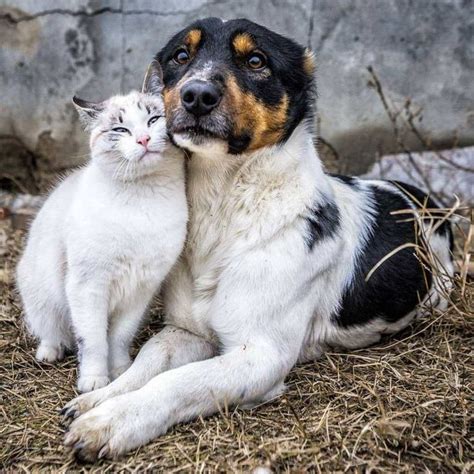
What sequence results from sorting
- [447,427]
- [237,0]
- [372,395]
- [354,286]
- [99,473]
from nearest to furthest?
[99,473], [447,427], [372,395], [354,286], [237,0]

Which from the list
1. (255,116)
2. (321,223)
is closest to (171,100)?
(255,116)

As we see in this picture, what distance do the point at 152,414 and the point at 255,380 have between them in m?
0.43

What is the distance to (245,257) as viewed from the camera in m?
3.08

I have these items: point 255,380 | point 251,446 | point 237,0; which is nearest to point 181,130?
point 255,380

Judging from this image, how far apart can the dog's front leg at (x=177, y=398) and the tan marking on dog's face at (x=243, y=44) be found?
118cm

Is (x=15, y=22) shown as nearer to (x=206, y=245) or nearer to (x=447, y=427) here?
(x=206, y=245)

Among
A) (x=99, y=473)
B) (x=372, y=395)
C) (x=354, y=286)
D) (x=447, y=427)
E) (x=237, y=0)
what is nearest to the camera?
(x=99, y=473)

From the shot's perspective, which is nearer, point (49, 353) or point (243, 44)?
point (243, 44)

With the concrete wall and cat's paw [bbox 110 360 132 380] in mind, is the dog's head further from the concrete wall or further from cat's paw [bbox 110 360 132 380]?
the concrete wall

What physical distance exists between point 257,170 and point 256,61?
0.45m

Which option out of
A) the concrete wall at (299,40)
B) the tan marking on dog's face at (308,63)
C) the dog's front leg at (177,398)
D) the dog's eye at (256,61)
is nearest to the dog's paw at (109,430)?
the dog's front leg at (177,398)

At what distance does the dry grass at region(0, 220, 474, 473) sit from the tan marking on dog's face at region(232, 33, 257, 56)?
1.39 m

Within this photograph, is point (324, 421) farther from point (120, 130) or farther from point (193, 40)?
point (193, 40)

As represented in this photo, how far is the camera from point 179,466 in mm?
2559
